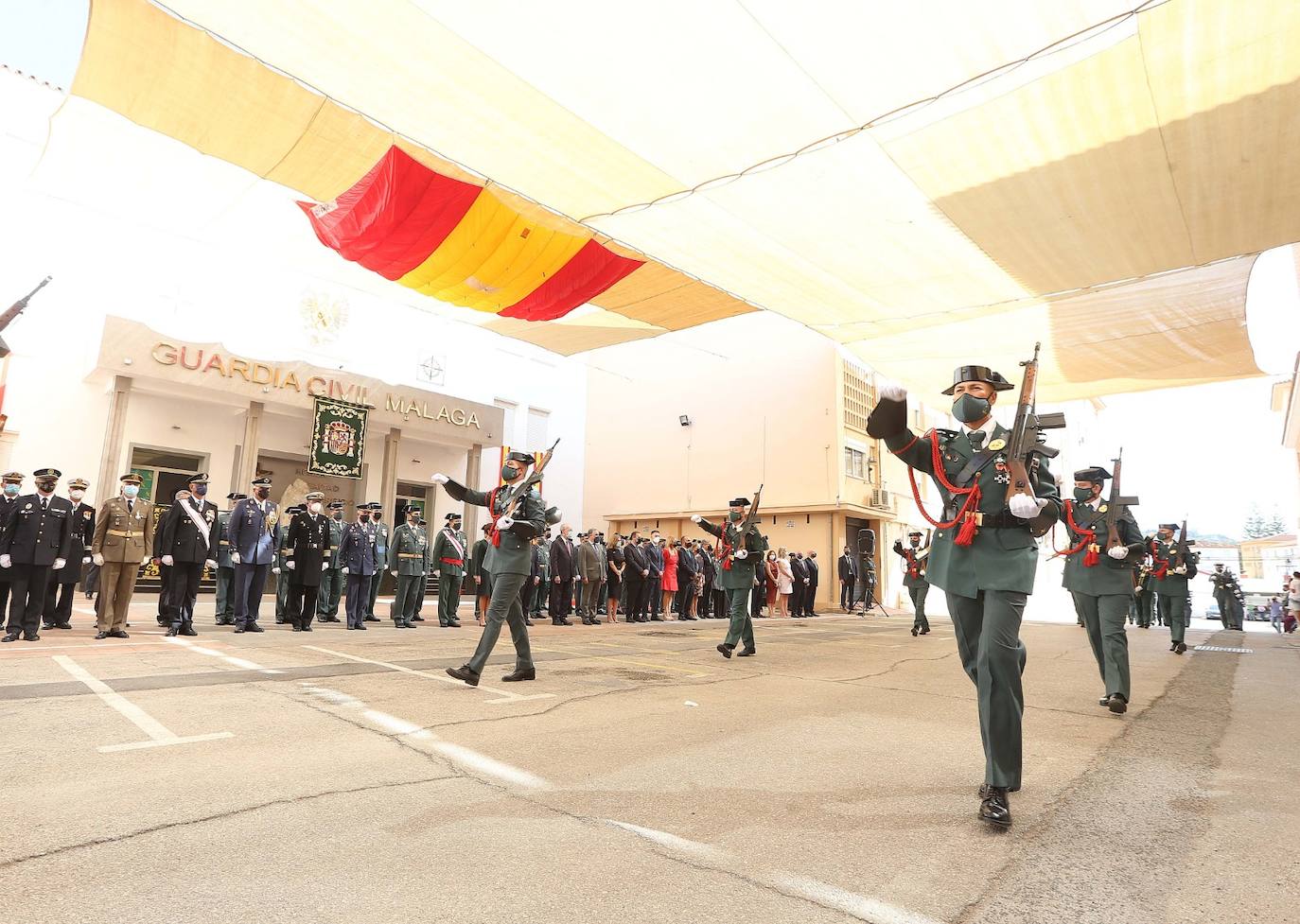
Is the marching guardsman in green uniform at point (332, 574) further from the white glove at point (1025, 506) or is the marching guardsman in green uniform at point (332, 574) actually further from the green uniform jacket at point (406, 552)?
the white glove at point (1025, 506)

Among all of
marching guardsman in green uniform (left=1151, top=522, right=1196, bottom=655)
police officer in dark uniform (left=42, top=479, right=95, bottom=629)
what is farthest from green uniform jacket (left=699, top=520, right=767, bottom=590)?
police officer in dark uniform (left=42, top=479, right=95, bottom=629)

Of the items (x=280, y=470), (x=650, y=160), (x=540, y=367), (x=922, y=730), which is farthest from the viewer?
(x=540, y=367)

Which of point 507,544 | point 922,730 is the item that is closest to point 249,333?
point 507,544

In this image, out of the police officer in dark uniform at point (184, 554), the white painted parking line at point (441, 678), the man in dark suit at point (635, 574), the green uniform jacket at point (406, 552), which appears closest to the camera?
the white painted parking line at point (441, 678)

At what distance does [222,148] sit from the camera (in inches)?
293

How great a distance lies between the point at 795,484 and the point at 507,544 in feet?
67.2

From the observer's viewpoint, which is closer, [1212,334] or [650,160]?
[650,160]

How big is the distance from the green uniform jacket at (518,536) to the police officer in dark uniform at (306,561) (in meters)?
5.15

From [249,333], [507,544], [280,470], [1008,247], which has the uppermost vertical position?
[249,333]

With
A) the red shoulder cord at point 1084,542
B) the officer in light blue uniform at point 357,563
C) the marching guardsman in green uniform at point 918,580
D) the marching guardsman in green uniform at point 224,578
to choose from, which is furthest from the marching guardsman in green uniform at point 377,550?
the red shoulder cord at point 1084,542

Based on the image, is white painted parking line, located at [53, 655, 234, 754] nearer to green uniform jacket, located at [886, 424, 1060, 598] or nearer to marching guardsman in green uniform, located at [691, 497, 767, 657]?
green uniform jacket, located at [886, 424, 1060, 598]

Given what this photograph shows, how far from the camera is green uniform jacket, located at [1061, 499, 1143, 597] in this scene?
581 cm

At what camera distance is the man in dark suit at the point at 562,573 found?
14.3m

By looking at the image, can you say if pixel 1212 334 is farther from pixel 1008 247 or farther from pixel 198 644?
pixel 198 644
